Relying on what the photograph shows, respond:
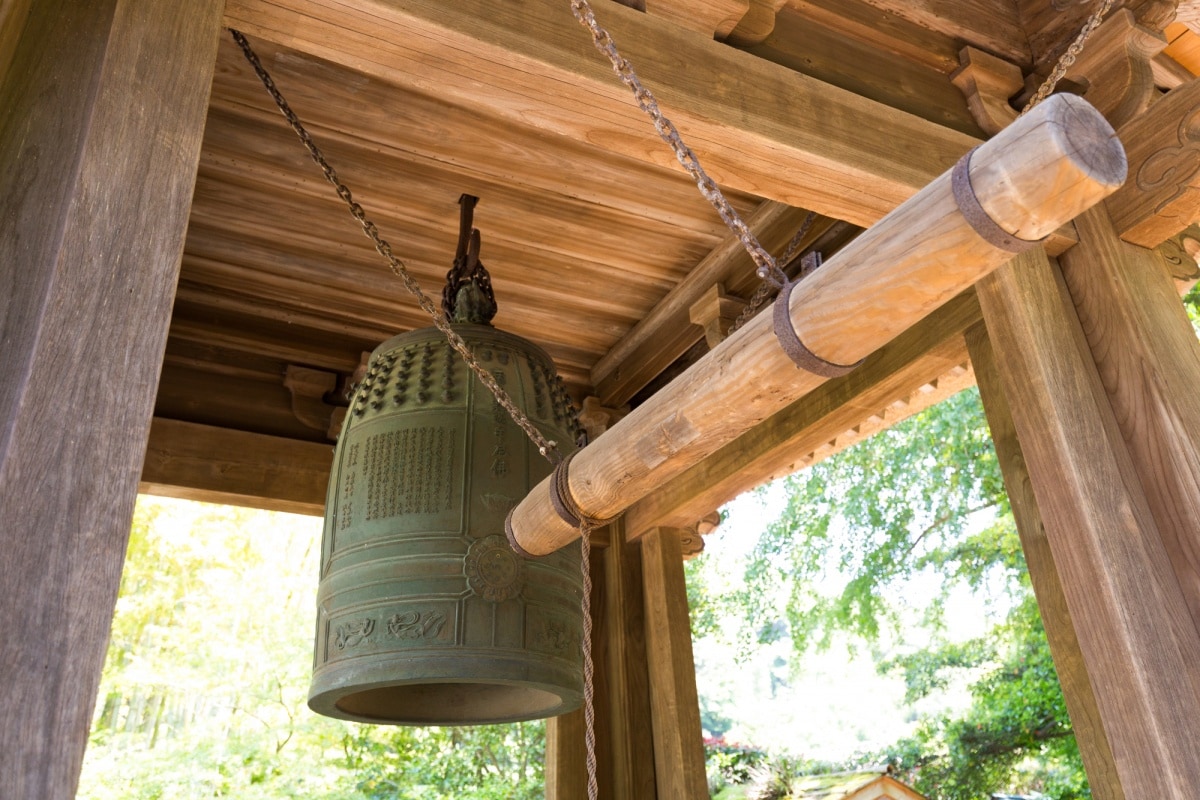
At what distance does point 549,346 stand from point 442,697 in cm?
194

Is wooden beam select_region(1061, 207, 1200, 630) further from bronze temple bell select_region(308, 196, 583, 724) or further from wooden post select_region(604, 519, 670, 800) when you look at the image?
wooden post select_region(604, 519, 670, 800)

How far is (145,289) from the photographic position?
4.82 ft

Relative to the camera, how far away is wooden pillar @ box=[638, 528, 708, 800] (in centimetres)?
376

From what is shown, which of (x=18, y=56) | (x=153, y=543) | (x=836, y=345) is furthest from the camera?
(x=153, y=543)

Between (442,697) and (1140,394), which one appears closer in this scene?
(1140,394)

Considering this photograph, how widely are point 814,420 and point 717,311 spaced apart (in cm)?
54

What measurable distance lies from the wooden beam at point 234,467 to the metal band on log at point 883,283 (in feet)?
8.15

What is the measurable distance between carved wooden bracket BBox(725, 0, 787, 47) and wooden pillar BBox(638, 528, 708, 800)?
7.47 ft

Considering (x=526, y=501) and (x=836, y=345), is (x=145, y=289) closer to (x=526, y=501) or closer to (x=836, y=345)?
(x=526, y=501)

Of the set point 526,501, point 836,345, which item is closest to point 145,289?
point 526,501

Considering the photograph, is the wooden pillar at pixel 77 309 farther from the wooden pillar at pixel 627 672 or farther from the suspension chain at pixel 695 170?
the wooden pillar at pixel 627 672

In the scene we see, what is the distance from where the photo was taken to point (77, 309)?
1392 mm

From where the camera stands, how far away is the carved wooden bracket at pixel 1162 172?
2.50m

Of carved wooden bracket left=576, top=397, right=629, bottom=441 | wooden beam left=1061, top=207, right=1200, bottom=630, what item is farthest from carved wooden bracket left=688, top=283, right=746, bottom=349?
wooden beam left=1061, top=207, right=1200, bottom=630
